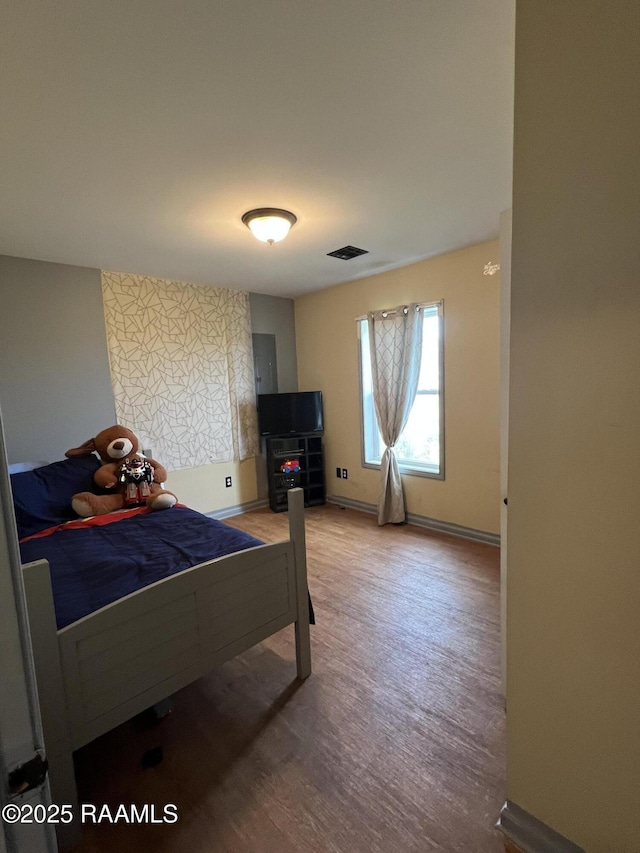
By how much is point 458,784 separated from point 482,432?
8.00 ft

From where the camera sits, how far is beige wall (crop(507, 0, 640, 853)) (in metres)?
0.89

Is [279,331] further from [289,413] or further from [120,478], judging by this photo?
[120,478]

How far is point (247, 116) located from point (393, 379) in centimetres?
256

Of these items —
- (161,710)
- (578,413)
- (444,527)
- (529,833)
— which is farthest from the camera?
(444,527)

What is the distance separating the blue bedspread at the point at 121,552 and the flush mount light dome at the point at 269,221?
1.77 m

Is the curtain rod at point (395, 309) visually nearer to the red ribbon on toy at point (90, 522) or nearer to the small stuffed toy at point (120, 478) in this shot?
the small stuffed toy at point (120, 478)

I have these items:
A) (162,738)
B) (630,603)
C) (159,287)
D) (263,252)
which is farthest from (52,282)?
(630,603)

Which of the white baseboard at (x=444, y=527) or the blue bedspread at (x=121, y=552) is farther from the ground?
the blue bedspread at (x=121, y=552)

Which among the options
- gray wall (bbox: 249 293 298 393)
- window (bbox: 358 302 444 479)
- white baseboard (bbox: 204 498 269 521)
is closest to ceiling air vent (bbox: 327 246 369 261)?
window (bbox: 358 302 444 479)

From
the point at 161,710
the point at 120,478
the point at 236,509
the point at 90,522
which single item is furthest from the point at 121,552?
the point at 236,509

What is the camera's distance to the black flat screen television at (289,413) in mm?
4414

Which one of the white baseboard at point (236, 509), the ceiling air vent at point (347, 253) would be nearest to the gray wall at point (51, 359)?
the white baseboard at point (236, 509)

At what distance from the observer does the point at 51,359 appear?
3.17m

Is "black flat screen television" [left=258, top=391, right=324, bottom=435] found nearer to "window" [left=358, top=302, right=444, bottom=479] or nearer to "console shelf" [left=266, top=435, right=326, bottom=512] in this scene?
"console shelf" [left=266, top=435, right=326, bottom=512]
